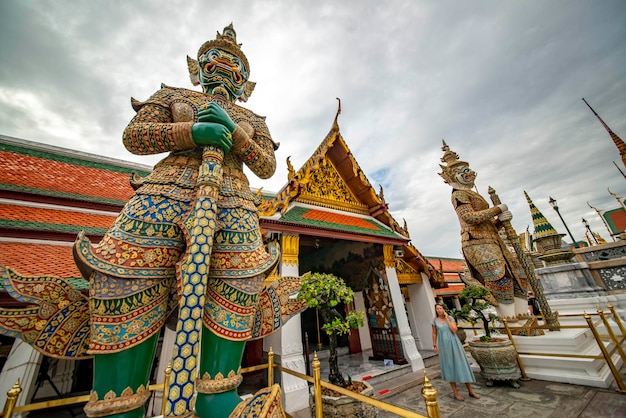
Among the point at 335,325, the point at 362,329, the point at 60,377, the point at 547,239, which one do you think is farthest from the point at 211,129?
the point at 547,239

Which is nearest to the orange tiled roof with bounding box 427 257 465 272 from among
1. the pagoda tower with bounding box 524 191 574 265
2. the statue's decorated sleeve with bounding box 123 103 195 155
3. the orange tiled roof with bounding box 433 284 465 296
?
the orange tiled roof with bounding box 433 284 465 296

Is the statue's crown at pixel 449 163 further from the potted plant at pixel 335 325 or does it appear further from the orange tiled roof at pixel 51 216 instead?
the orange tiled roof at pixel 51 216

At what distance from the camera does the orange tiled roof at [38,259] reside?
108 inches

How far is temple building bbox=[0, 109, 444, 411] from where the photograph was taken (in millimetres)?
3344

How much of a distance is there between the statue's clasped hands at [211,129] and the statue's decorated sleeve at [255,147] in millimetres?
147

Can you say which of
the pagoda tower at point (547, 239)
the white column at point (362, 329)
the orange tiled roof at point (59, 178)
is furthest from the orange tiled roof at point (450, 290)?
the orange tiled roof at point (59, 178)

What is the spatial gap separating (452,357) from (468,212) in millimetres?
3232

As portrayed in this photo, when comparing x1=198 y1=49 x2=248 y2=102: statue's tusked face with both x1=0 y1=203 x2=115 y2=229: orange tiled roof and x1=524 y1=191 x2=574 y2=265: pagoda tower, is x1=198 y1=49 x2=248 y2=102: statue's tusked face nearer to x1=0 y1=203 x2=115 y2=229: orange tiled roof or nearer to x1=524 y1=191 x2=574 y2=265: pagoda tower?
x1=0 y1=203 x2=115 y2=229: orange tiled roof

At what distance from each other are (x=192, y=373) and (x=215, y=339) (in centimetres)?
26

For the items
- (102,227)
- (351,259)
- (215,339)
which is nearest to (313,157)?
(351,259)

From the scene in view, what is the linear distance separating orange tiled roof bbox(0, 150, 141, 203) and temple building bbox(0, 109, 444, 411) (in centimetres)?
2

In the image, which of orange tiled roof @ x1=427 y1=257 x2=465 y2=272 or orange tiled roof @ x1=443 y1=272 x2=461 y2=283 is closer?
orange tiled roof @ x1=443 y1=272 x2=461 y2=283

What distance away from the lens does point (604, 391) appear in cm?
349

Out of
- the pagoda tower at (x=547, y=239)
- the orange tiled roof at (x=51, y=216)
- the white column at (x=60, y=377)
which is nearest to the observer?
the orange tiled roof at (x=51, y=216)
